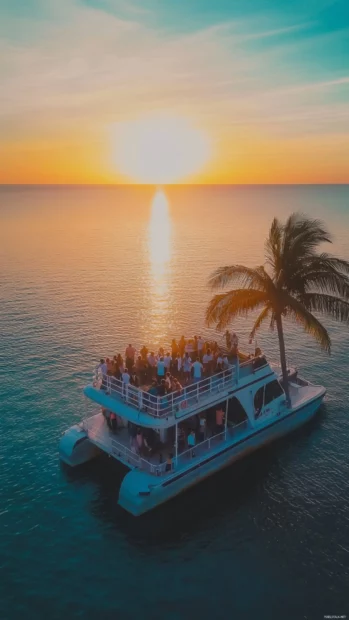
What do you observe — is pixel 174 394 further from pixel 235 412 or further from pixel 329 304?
pixel 329 304

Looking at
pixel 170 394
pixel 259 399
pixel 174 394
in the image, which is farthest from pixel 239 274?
pixel 170 394

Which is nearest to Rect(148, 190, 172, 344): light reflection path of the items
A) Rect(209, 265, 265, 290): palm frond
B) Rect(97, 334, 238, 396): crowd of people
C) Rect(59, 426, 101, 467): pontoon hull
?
Rect(209, 265, 265, 290): palm frond

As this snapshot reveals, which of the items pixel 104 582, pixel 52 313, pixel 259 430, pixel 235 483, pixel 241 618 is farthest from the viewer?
pixel 52 313

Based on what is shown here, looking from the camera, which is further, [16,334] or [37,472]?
[16,334]

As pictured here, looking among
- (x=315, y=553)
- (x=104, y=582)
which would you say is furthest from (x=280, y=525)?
(x=104, y=582)

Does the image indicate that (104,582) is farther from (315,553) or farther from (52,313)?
(52,313)

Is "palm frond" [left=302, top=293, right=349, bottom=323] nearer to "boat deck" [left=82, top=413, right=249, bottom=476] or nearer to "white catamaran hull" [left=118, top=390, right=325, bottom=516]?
"white catamaran hull" [left=118, top=390, right=325, bottom=516]

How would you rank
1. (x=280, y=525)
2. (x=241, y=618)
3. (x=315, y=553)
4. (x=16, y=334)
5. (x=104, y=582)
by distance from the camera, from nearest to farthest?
(x=241, y=618) → (x=104, y=582) → (x=315, y=553) → (x=280, y=525) → (x=16, y=334)
